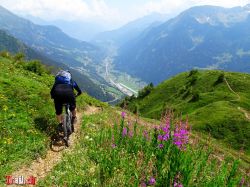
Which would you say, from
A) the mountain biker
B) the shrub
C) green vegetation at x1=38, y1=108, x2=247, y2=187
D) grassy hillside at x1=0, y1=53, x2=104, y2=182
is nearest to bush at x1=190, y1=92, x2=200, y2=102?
the shrub

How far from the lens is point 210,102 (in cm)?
8312

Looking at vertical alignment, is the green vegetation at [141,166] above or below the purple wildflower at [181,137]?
below

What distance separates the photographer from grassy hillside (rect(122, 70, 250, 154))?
209 feet

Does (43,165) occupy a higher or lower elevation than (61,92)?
lower

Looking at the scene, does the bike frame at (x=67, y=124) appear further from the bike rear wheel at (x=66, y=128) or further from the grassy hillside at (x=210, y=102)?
the grassy hillside at (x=210, y=102)

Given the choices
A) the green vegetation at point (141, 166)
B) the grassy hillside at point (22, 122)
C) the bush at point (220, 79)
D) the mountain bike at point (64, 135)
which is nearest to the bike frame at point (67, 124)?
the mountain bike at point (64, 135)

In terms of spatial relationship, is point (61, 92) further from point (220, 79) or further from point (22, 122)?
point (220, 79)

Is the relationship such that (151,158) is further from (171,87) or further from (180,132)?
(171,87)

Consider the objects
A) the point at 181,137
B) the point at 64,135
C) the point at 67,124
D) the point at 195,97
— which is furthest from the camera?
the point at 195,97

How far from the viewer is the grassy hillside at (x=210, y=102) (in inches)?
2509

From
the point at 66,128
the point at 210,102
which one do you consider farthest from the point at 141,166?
the point at 210,102

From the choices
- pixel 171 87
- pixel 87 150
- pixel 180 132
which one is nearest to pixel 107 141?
pixel 87 150

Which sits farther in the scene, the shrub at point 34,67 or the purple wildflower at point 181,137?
the shrub at point 34,67

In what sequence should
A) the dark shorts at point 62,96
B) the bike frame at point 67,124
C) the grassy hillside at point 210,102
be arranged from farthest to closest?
the grassy hillside at point 210,102 → the dark shorts at point 62,96 → the bike frame at point 67,124
